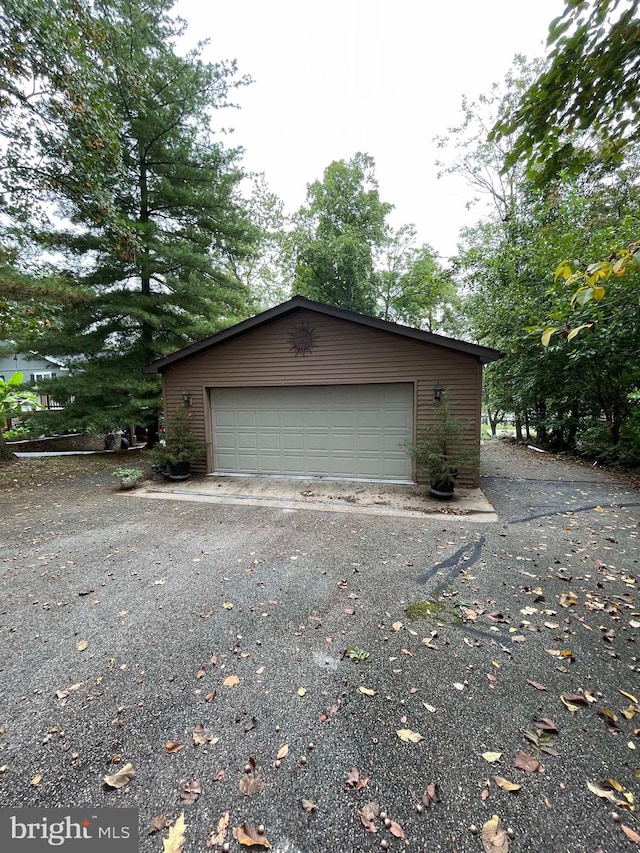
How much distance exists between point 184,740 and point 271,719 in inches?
17.5

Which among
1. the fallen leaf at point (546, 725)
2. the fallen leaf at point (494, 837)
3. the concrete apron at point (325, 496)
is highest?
the concrete apron at point (325, 496)

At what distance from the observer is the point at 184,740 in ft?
5.87

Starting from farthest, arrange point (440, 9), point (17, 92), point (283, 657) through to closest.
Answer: point (17, 92) < point (440, 9) < point (283, 657)

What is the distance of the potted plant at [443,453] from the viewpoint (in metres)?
5.94

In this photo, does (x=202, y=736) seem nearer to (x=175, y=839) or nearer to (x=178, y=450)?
(x=175, y=839)

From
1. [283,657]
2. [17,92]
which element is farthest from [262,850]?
[17,92]

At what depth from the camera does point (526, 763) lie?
164cm

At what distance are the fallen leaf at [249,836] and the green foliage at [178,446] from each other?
22.2ft

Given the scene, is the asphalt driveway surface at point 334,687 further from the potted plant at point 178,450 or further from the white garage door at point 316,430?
the potted plant at point 178,450

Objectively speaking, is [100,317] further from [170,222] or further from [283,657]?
[283,657]

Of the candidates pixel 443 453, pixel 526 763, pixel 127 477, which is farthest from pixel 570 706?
pixel 127 477

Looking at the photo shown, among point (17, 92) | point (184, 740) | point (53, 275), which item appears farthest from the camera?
point (53, 275)

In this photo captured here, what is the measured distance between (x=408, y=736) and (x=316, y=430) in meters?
6.11

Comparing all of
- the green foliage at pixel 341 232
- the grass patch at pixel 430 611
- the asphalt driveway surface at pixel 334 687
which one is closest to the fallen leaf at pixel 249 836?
the asphalt driveway surface at pixel 334 687
